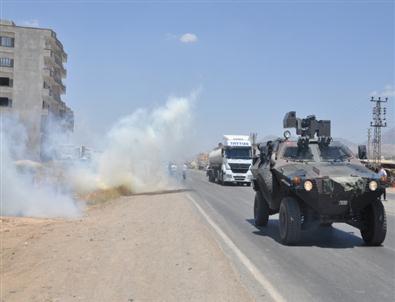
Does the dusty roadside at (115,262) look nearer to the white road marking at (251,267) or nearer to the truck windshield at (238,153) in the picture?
the white road marking at (251,267)

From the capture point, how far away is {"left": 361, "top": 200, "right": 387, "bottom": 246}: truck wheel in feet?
36.2

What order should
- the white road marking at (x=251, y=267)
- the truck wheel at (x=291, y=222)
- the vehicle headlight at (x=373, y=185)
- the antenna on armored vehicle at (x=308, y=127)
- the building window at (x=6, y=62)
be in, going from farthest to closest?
the building window at (x=6, y=62) < the antenna on armored vehicle at (x=308, y=127) < the truck wheel at (x=291, y=222) < the vehicle headlight at (x=373, y=185) < the white road marking at (x=251, y=267)

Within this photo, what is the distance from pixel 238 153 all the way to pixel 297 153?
84.0 feet

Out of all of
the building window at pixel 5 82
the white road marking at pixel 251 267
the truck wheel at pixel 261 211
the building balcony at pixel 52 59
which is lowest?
the white road marking at pixel 251 267

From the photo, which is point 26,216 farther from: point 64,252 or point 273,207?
point 273,207

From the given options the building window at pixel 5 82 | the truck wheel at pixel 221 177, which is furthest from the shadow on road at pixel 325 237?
the building window at pixel 5 82

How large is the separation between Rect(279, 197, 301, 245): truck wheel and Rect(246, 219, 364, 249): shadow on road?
349 mm

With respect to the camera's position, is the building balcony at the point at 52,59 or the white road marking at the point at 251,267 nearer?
the white road marking at the point at 251,267

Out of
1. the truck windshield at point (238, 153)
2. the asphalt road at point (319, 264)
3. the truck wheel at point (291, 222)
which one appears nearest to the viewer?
the asphalt road at point (319, 264)

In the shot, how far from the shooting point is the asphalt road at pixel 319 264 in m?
7.25

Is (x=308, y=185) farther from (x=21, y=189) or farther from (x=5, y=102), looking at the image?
(x=5, y=102)

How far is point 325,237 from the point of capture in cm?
1241

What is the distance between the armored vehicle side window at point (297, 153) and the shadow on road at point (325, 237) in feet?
6.20

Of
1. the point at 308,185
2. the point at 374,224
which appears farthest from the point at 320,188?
the point at 374,224
